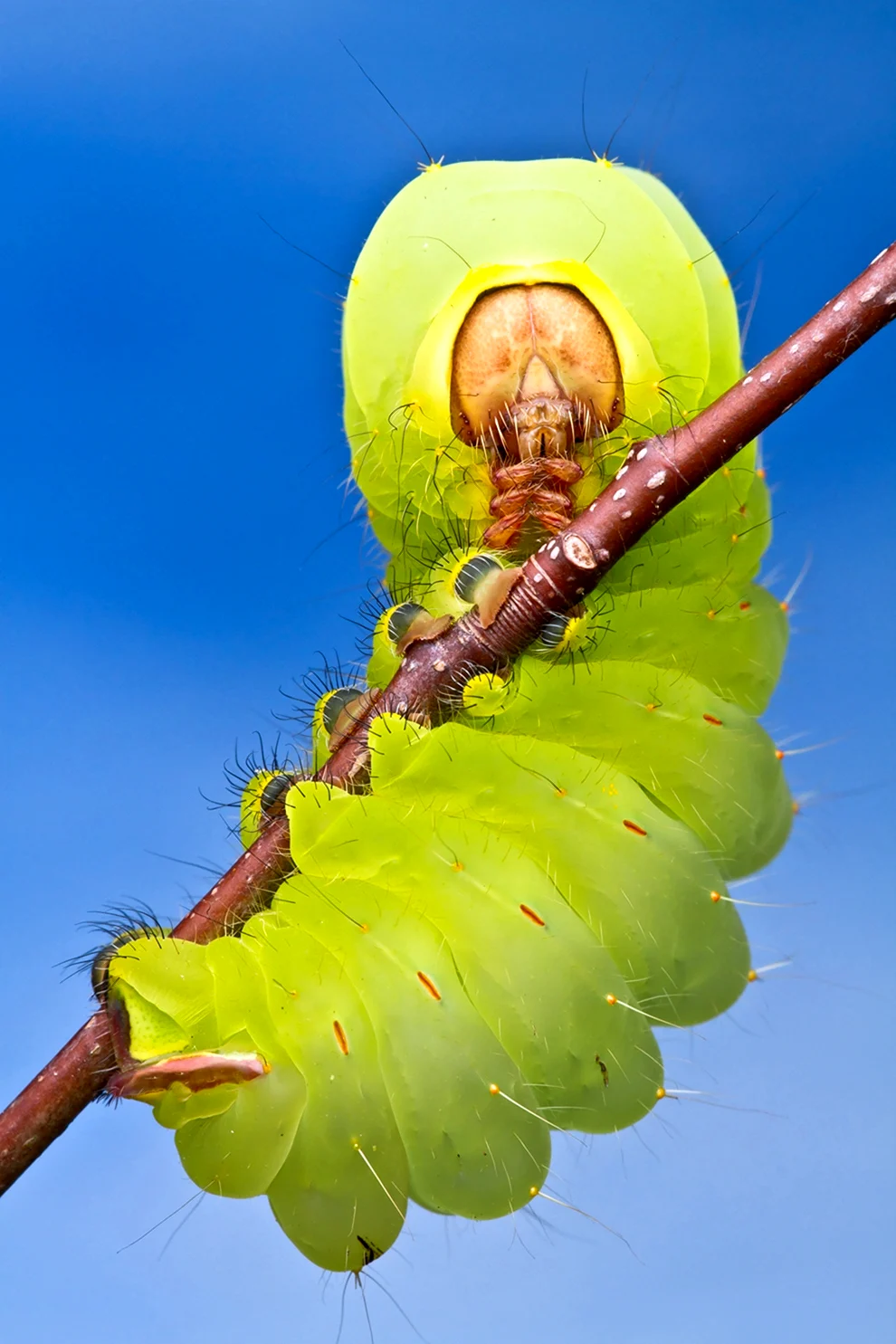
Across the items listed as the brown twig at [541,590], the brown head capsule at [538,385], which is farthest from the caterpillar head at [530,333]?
the brown twig at [541,590]

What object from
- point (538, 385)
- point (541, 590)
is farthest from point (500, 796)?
point (538, 385)

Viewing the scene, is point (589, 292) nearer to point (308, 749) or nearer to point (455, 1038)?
point (308, 749)

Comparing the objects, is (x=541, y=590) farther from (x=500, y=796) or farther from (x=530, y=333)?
(x=530, y=333)

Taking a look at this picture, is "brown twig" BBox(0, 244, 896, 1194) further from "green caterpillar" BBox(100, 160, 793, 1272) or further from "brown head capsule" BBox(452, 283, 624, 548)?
"brown head capsule" BBox(452, 283, 624, 548)

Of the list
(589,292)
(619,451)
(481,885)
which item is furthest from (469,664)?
(589,292)

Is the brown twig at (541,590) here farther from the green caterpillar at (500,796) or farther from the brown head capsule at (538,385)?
the brown head capsule at (538,385)

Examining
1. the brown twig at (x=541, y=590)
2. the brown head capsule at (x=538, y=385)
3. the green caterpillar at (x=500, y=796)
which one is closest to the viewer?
the brown twig at (x=541, y=590)

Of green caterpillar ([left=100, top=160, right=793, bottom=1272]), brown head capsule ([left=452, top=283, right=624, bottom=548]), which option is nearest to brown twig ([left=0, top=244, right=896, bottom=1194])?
green caterpillar ([left=100, top=160, right=793, bottom=1272])

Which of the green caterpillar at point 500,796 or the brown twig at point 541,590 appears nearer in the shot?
the brown twig at point 541,590
